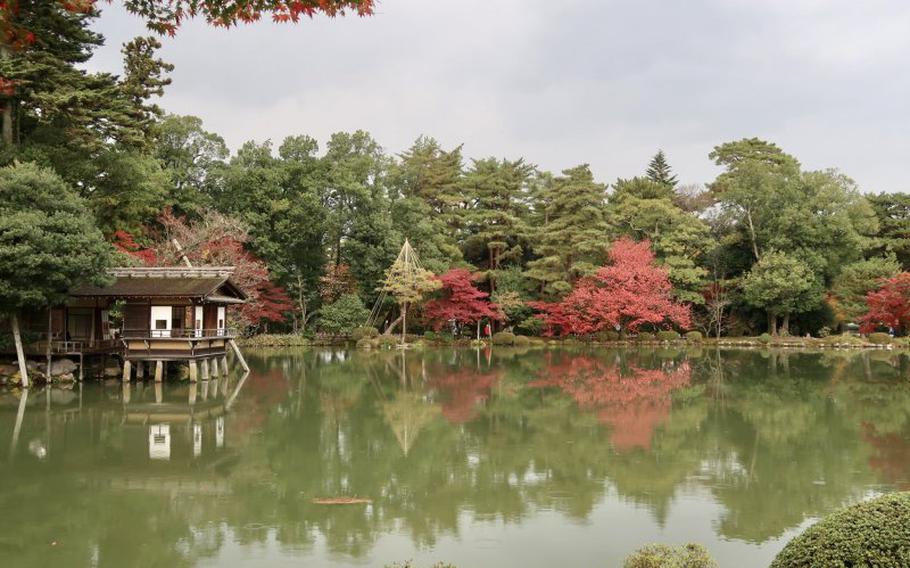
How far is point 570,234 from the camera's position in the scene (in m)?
41.9

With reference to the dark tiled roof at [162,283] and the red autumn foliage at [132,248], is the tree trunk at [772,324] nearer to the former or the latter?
the dark tiled roof at [162,283]

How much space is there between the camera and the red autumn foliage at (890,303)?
3709 cm

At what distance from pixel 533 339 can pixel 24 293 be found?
27.9m

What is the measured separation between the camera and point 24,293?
18.8 m

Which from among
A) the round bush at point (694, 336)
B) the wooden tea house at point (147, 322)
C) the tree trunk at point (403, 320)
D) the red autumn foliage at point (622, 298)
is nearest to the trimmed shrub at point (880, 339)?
the round bush at point (694, 336)

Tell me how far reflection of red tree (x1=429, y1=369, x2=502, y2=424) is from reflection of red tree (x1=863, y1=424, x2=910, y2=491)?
769 cm

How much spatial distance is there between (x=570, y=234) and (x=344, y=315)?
45.9ft

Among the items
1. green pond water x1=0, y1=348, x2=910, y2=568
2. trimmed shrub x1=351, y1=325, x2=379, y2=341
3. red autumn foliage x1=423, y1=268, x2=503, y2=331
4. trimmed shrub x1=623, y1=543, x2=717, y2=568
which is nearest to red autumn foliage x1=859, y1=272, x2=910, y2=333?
green pond water x1=0, y1=348, x2=910, y2=568

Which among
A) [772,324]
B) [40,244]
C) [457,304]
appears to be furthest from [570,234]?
[40,244]

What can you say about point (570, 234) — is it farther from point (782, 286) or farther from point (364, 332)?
point (364, 332)

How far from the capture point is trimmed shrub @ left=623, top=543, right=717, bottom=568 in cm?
578

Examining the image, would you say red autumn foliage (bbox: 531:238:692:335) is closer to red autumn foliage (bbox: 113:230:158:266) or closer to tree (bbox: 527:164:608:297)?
tree (bbox: 527:164:608:297)

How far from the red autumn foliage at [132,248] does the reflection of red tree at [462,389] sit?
1275 cm

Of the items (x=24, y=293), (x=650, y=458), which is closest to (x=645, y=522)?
(x=650, y=458)
